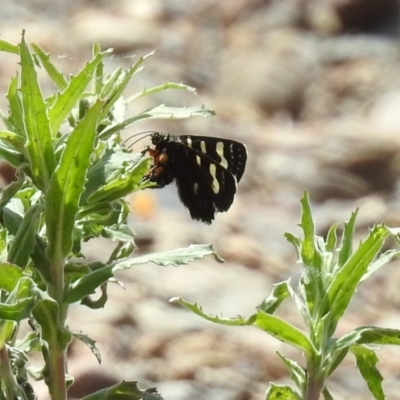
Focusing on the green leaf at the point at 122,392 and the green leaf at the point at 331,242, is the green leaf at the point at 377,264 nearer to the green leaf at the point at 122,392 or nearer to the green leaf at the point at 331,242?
the green leaf at the point at 331,242

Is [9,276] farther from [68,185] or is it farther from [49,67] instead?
[49,67]

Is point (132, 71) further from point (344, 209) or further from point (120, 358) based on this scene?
point (344, 209)

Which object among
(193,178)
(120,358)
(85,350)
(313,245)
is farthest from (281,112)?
(313,245)

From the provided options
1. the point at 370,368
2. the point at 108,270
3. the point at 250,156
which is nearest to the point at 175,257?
the point at 108,270

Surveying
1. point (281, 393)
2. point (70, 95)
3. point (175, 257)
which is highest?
point (70, 95)

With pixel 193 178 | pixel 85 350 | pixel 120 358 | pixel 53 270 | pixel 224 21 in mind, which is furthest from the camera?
pixel 224 21

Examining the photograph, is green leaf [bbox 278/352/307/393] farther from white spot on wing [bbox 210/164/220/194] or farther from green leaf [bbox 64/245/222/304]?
white spot on wing [bbox 210/164/220/194]
